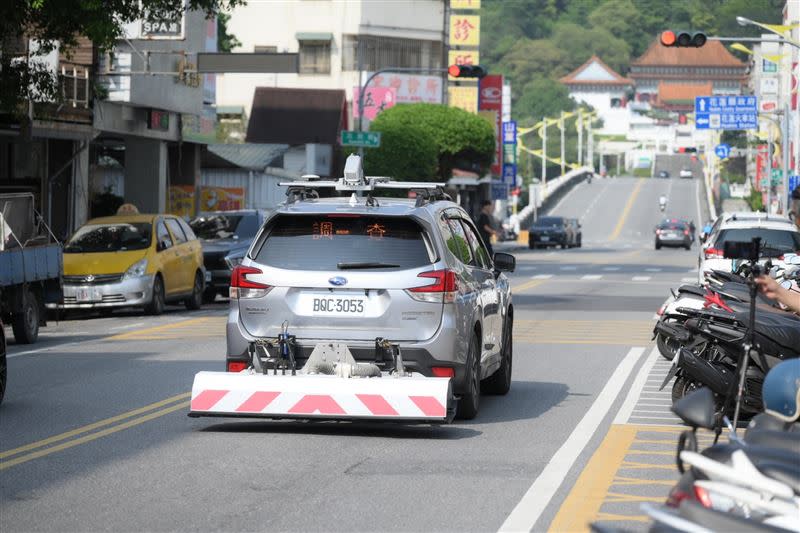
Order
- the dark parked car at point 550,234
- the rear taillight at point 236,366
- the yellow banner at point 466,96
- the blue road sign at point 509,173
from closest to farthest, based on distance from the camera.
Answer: the rear taillight at point 236,366 → the dark parked car at point 550,234 → the yellow banner at point 466,96 → the blue road sign at point 509,173

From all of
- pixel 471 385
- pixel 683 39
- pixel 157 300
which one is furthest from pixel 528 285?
pixel 471 385

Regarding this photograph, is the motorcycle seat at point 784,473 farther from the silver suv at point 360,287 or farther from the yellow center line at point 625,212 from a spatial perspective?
the yellow center line at point 625,212

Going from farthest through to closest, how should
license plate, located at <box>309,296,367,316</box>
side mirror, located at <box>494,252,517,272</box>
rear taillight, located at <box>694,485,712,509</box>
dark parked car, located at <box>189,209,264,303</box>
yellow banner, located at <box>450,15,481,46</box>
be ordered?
yellow banner, located at <box>450,15,481,46</box> → dark parked car, located at <box>189,209,264,303</box> → side mirror, located at <box>494,252,517,272</box> → license plate, located at <box>309,296,367,316</box> → rear taillight, located at <box>694,485,712,509</box>

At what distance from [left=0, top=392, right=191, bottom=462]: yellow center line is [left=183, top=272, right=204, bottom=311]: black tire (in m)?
13.9

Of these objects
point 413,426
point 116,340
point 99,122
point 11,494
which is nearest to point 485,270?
point 413,426

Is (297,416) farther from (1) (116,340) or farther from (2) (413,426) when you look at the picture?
(1) (116,340)

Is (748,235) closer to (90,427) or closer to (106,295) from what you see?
(106,295)

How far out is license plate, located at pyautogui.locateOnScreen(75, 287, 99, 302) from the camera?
84.9ft

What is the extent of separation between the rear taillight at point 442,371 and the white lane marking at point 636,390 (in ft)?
5.49

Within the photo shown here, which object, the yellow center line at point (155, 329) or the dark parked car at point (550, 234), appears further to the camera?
the dark parked car at point (550, 234)

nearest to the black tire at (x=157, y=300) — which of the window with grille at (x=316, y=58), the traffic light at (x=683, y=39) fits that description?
the traffic light at (x=683, y=39)

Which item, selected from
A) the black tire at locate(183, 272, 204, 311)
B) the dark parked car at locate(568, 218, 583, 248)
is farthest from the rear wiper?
the dark parked car at locate(568, 218, 583, 248)

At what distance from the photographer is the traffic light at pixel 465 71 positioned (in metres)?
41.2

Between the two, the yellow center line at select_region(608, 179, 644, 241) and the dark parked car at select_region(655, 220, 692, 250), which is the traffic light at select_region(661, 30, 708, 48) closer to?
the dark parked car at select_region(655, 220, 692, 250)
